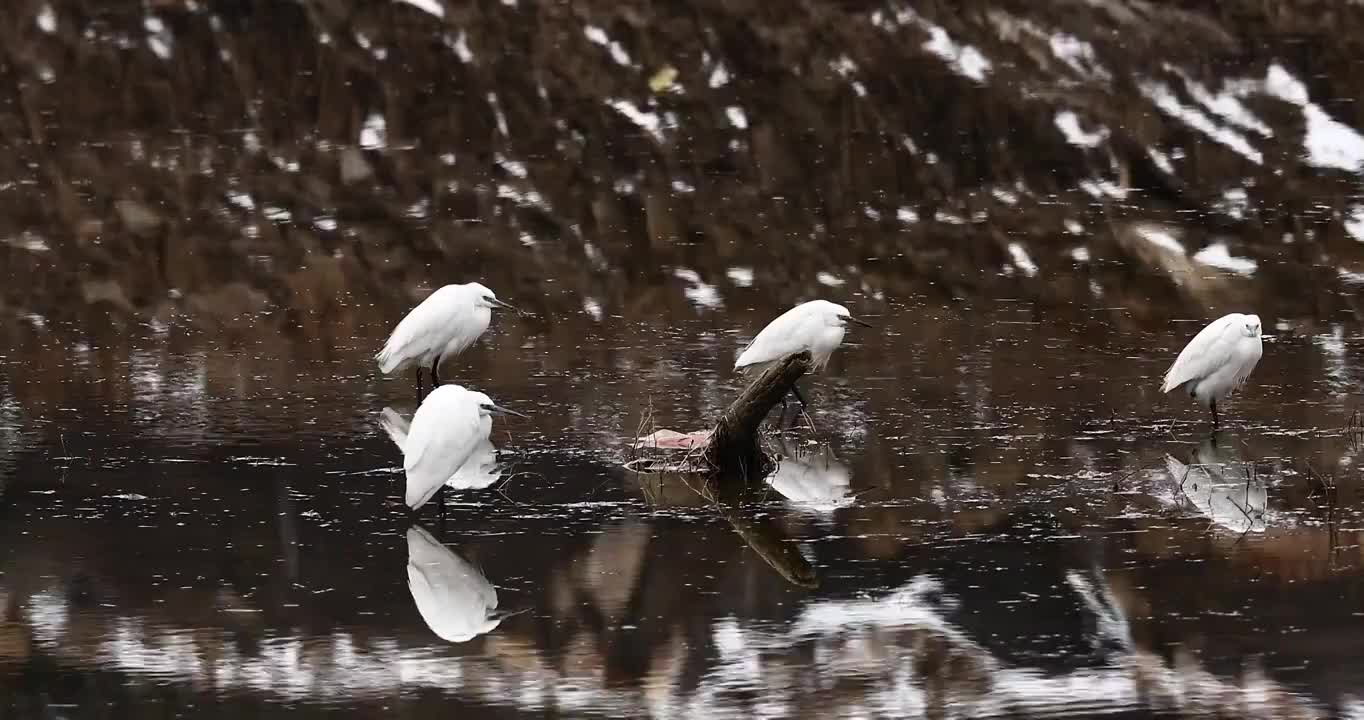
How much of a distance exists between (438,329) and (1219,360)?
14.9 ft

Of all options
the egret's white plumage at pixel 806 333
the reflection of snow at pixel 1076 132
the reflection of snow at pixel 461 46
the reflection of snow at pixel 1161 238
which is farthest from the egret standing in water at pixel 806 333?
the reflection of snow at pixel 461 46

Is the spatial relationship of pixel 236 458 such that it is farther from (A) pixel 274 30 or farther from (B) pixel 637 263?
(A) pixel 274 30

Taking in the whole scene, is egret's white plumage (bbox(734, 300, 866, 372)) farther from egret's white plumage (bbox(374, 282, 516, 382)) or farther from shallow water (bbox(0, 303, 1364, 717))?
egret's white plumage (bbox(374, 282, 516, 382))

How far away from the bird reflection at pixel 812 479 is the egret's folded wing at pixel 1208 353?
214 centimetres

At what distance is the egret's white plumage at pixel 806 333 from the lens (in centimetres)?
1148

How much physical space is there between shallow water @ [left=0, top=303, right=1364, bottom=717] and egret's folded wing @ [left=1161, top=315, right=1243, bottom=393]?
0.32 meters

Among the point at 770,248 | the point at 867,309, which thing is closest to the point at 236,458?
the point at 867,309

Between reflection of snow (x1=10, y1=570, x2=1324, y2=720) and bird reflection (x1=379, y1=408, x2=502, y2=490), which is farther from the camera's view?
bird reflection (x1=379, y1=408, x2=502, y2=490)

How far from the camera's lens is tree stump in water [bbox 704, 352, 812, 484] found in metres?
9.99

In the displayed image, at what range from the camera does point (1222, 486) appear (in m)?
10.1

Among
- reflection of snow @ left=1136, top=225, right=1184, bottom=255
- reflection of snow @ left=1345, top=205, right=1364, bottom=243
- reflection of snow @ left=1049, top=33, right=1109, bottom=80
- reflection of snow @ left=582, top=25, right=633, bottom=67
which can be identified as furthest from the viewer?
reflection of snow @ left=582, top=25, right=633, bottom=67

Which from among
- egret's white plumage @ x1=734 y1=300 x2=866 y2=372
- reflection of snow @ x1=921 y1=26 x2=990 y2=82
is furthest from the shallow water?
reflection of snow @ x1=921 y1=26 x2=990 y2=82

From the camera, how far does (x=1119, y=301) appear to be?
14797 millimetres

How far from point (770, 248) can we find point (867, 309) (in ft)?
6.70
